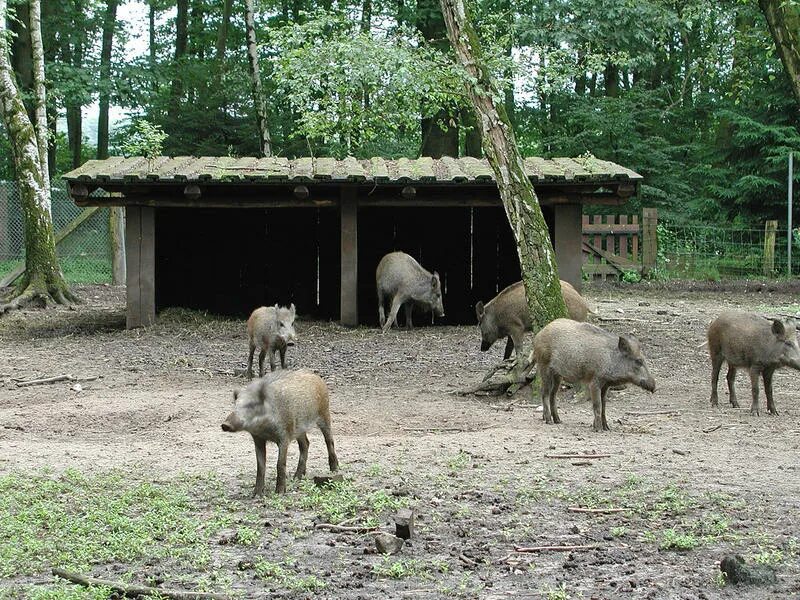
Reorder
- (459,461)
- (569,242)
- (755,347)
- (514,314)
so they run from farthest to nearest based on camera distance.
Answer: (569,242), (514,314), (755,347), (459,461)

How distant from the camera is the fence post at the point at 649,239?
2625 centimetres

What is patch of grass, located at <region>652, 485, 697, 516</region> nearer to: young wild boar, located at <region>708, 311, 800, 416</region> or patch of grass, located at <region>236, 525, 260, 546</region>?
patch of grass, located at <region>236, 525, 260, 546</region>

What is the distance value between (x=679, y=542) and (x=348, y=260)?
12215 mm

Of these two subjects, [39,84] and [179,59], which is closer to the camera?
[39,84]

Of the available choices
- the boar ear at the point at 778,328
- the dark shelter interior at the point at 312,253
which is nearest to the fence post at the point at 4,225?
the dark shelter interior at the point at 312,253

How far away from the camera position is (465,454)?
26.1ft

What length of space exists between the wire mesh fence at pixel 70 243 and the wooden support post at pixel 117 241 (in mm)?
338

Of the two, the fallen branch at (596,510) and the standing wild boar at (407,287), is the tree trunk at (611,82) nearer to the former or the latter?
the standing wild boar at (407,287)

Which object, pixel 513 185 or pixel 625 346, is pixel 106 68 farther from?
pixel 625 346

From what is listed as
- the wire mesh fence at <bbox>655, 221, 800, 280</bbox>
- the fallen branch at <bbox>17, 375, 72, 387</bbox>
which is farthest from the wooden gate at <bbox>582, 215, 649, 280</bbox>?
the fallen branch at <bbox>17, 375, 72, 387</bbox>

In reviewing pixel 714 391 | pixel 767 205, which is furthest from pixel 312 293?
pixel 767 205

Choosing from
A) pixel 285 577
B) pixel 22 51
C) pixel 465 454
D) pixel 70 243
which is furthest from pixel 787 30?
pixel 22 51

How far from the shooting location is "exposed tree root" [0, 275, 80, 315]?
63.6ft

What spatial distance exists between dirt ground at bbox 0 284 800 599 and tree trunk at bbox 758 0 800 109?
157 inches
